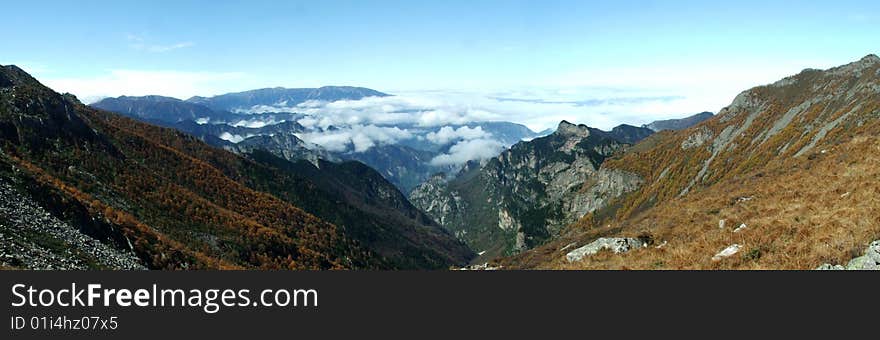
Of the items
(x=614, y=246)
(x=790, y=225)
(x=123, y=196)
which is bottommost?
(x=123, y=196)

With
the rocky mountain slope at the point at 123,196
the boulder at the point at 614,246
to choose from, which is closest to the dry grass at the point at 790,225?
the boulder at the point at 614,246

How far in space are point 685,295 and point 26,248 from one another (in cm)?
3469

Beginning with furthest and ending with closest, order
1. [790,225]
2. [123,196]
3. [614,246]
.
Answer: [123,196] → [614,246] → [790,225]

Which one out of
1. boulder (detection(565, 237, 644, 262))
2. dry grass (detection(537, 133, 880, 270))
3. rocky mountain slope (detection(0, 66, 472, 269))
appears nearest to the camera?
dry grass (detection(537, 133, 880, 270))

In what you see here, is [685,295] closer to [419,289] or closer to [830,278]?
[830,278]

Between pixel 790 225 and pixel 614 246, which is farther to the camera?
pixel 614 246

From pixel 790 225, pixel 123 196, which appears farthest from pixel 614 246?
pixel 123 196

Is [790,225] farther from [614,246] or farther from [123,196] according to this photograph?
[123,196]

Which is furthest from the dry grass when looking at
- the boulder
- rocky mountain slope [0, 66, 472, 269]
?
rocky mountain slope [0, 66, 472, 269]

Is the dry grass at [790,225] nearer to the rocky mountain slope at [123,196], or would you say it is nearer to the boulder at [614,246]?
the boulder at [614,246]

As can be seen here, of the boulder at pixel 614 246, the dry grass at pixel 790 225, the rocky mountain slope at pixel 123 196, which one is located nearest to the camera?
the dry grass at pixel 790 225

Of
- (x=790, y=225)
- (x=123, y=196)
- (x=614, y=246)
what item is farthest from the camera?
(x=123, y=196)

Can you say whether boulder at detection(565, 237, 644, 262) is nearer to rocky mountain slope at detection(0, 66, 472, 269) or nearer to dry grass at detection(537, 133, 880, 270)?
dry grass at detection(537, 133, 880, 270)

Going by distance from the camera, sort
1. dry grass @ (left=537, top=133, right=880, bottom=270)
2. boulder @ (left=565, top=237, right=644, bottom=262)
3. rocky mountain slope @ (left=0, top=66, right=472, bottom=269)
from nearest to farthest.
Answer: dry grass @ (left=537, top=133, right=880, bottom=270)
boulder @ (left=565, top=237, right=644, bottom=262)
rocky mountain slope @ (left=0, top=66, right=472, bottom=269)
